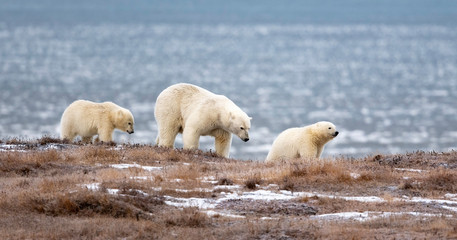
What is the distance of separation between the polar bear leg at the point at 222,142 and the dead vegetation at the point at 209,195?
3393 millimetres

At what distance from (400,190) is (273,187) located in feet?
7.44

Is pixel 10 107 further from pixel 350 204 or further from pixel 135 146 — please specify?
pixel 350 204

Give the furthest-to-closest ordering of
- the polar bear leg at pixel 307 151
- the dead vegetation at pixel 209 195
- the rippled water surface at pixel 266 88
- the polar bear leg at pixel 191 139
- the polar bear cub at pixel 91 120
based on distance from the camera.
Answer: the rippled water surface at pixel 266 88 → the polar bear cub at pixel 91 120 → the polar bear leg at pixel 191 139 → the polar bear leg at pixel 307 151 → the dead vegetation at pixel 209 195

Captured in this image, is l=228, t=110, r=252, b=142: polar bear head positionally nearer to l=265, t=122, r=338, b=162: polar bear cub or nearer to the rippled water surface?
l=265, t=122, r=338, b=162: polar bear cub

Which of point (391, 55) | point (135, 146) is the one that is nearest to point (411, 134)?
point (135, 146)

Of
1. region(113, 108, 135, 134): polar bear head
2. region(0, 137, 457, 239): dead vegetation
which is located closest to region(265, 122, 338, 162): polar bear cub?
region(0, 137, 457, 239): dead vegetation

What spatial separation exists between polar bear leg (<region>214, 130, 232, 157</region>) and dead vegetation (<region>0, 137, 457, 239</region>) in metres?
3.39

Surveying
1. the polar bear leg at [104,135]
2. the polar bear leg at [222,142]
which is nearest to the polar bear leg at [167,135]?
the polar bear leg at [222,142]

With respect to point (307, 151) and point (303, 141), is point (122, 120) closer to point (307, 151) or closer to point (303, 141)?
point (303, 141)

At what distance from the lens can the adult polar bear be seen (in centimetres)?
2136

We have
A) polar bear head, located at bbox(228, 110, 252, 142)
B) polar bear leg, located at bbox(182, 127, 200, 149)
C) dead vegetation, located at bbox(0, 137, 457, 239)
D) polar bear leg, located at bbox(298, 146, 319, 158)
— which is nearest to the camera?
dead vegetation, located at bbox(0, 137, 457, 239)

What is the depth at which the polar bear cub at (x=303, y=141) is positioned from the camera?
70.3ft

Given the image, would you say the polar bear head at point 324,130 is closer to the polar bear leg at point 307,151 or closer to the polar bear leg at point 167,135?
the polar bear leg at point 307,151

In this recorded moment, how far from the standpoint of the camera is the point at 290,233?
11.6 metres
